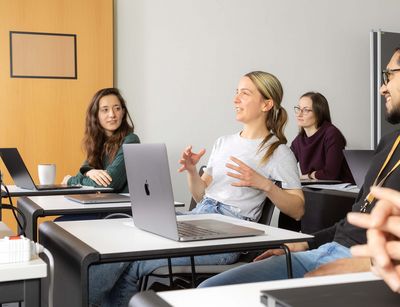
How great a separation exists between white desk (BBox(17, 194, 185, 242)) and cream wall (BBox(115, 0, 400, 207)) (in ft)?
8.10

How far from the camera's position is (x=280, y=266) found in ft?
5.89

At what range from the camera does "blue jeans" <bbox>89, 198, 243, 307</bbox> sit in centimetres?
226

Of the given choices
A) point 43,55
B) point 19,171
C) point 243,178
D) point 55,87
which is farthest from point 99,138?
point 243,178

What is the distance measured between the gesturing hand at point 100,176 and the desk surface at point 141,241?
1317mm

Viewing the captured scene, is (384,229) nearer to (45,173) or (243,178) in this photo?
(243,178)

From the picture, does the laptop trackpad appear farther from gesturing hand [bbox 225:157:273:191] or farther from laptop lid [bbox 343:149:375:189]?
laptop lid [bbox 343:149:375:189]

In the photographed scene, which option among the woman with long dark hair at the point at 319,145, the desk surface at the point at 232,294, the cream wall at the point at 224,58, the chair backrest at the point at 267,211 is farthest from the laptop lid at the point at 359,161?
the cream wall at the point at 224,58

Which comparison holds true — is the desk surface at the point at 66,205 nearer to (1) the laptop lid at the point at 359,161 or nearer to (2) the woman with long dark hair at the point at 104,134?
(2) the woman with long dark hair at the point at 104,134

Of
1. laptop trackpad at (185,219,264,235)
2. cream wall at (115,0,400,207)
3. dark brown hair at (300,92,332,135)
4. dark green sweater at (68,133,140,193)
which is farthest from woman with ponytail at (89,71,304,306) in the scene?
cream wall at (115,0,400,207)

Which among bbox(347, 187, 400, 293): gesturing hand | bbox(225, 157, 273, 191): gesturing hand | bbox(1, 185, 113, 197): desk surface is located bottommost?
bbox(1, 185, 113, 197): desk surface

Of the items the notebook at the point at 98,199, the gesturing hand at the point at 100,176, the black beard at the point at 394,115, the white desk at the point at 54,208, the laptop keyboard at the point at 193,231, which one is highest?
the black beard at the point at 394,115

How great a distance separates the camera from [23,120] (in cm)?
476

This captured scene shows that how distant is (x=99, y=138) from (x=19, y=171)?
54 cm

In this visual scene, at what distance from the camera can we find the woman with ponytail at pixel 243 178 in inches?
90.7
